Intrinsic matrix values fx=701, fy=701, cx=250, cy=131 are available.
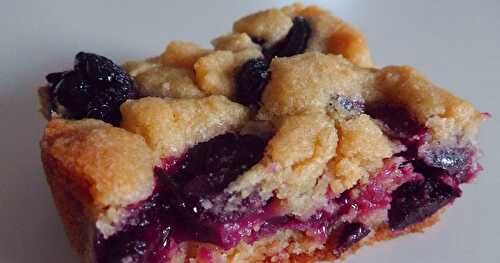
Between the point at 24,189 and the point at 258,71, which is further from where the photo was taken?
the point at 24,189

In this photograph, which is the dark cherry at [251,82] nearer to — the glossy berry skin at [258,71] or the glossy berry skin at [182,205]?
the glossy berry skin at [258,71]

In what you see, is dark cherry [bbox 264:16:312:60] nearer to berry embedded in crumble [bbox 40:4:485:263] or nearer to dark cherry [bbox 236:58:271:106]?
berry embedded in crumble [bbox 40:4:485:263]

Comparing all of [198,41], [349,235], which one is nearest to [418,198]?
[349,235]

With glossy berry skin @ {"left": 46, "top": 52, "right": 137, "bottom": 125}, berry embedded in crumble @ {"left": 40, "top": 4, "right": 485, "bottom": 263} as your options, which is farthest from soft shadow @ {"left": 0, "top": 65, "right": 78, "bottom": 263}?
glossy berry skin @ {"left": 46, "top": 52, "right": 137, "bottom": 125}

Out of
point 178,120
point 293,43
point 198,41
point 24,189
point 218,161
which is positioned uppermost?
point 293,43

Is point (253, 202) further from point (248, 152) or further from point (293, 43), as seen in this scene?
point (293, 43)

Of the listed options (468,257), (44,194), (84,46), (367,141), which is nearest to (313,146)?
(367,141)

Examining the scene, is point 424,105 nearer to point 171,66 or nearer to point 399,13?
point 171,66

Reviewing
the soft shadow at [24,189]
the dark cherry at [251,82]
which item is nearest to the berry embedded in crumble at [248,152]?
the dark cherry at [251,82]
